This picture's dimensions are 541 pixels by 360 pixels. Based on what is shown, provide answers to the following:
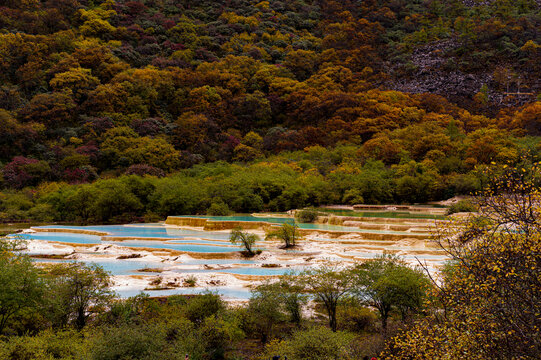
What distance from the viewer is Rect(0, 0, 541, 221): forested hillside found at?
117 feet

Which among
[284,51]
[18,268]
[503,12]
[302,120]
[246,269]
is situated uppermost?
[503,12]

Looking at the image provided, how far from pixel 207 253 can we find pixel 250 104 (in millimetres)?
39014

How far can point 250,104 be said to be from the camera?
57.4 metres

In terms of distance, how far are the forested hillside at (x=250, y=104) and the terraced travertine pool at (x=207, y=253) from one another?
328 inches

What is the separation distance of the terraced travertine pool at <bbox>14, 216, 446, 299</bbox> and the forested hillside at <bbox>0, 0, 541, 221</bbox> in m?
8.32

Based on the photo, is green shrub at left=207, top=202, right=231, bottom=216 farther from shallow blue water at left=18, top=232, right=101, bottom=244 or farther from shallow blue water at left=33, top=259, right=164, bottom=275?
shallow blue water at left=33, top=259, right=164, bottom=275

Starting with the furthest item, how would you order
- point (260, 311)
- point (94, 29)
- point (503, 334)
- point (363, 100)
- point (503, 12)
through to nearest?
1. point (503, 12)
2. point (94, 29)
3. point (363, 100)
4. point (260, 311)
5. point (503, 334)

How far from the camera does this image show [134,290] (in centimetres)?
1559

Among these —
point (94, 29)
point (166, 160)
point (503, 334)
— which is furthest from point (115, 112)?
point (503, 334)

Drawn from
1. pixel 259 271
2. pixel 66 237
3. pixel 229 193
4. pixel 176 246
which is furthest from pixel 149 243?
pixel 229 193

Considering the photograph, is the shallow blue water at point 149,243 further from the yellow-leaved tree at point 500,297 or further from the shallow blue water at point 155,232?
the yellow-leaved tree at point 500,297

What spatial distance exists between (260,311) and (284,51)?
6900cm

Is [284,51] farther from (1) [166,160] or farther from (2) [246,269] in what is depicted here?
(2) [246,269]

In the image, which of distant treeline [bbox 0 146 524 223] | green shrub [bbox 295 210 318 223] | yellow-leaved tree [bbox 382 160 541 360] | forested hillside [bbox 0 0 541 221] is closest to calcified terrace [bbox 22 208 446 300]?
green shrub [bbox 295 210 318 223]
